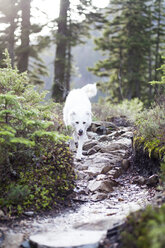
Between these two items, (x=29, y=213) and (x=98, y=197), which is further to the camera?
(x=98, y=197)

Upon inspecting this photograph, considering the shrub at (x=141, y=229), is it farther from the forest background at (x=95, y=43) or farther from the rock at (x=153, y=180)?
the forest background at (x=95, y=43)

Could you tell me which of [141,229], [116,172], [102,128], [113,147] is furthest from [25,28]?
[141,229]

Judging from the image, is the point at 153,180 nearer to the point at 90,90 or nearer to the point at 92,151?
the point at 92,151

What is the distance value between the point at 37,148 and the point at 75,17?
1312cm

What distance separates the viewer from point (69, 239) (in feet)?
9.35

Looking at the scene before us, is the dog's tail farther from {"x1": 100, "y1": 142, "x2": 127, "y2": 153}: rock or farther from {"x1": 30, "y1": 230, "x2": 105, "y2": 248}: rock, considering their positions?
{"x1": 30, "y1": 230, "x2": 105, "y2": 248}: rock

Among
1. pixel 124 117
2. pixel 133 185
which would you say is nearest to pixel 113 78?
pixel 124 117

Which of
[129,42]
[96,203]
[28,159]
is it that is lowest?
[96,203]

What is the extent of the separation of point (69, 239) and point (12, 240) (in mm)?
710

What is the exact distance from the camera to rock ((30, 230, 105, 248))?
271 centimetres

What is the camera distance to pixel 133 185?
17.7 ft

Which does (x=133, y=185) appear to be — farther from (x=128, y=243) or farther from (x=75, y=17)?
(x=75, y=17)

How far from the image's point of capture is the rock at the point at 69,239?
2705mm

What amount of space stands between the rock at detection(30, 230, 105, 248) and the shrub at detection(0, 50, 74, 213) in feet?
3.07
